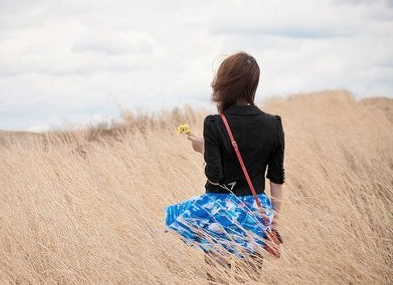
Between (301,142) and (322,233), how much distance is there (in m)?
4.29

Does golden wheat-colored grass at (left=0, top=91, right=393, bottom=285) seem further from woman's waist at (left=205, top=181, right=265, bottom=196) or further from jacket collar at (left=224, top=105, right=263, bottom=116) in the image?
jacket collar at (left=224, top=105, right=263, bottom=116)

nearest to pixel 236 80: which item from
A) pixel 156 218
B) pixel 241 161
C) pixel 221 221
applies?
pixel 241 161

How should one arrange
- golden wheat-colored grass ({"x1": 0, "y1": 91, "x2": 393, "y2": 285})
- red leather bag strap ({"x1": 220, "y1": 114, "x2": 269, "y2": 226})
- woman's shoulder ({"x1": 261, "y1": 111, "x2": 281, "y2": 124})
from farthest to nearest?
golden wheat-colored grass ({"x1": 0, "y1": 91, "x2": 393, "y2": 285})
woman's shoulder ({"x1": 261, "y1": 111, "x2": 281, "y2": 124})
red leather bag strap ({"x1": 220, "y1": 114, "x2": 269, "y2": 226})

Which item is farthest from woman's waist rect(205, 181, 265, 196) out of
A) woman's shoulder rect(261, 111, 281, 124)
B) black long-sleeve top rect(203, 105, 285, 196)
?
woman's shoulder rect(261, 111, 281, 124)

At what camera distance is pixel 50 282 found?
3.76 metres

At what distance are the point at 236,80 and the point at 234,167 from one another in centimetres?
44

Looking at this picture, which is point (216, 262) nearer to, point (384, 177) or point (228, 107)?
point (228, 107)

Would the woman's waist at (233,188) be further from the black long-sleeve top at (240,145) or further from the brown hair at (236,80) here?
the brown hair at (236,80)

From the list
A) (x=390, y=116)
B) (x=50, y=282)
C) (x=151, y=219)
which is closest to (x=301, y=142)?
(x=151, y=219)

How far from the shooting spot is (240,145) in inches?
104

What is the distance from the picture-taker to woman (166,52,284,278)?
8.68ft

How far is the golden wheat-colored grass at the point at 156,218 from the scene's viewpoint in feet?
10.9

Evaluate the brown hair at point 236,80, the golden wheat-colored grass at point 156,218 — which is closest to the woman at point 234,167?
the brown hair at point 236,80

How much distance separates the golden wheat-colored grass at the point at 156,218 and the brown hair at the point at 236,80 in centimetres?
97
